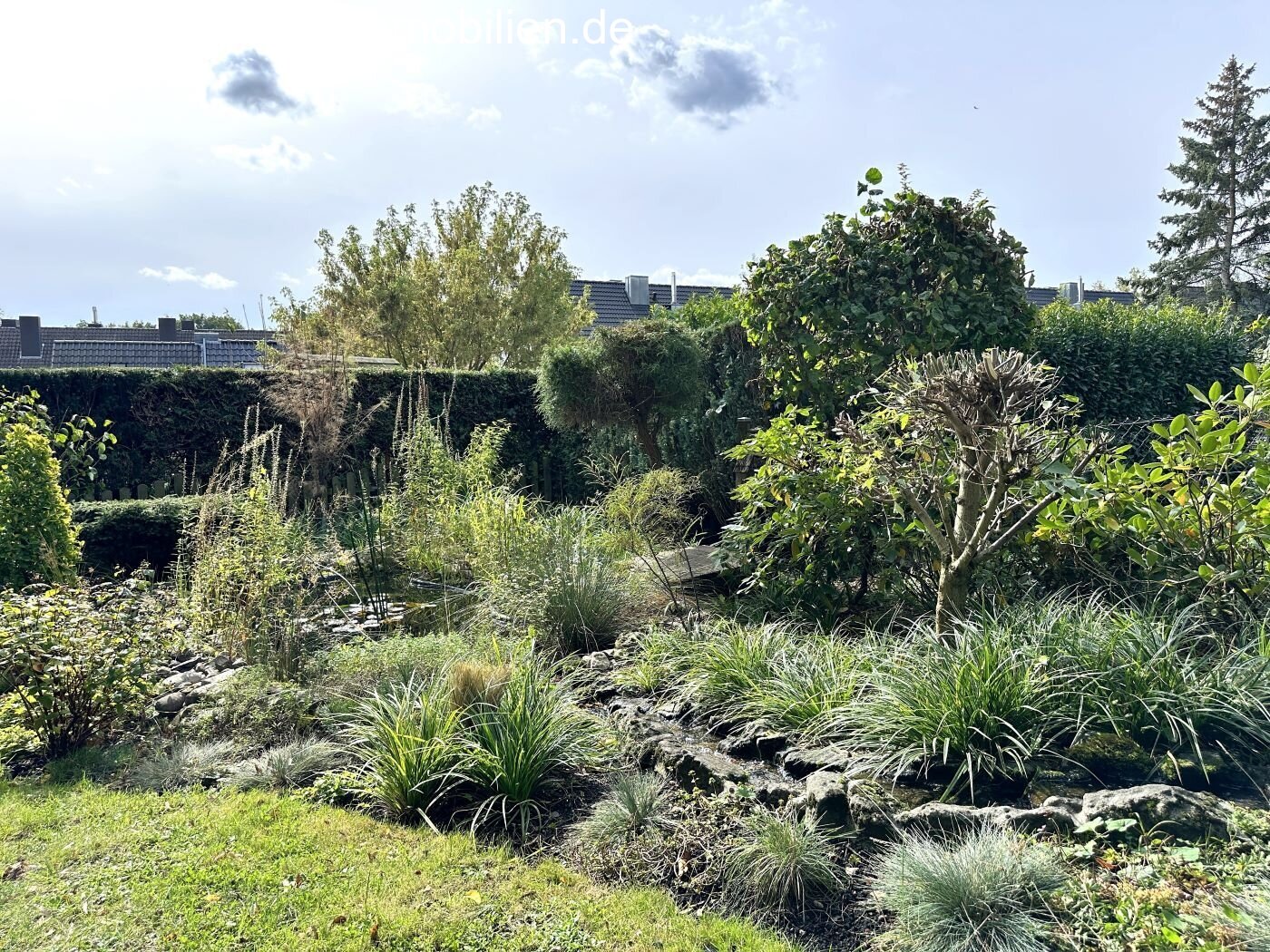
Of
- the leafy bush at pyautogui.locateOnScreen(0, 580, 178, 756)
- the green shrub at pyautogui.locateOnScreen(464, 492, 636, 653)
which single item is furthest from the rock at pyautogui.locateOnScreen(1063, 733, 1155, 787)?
the leafy bush at pyautogui.locateOnScreen(0, 580, 178, 756)

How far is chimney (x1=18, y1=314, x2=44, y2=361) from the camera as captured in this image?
90.3ft

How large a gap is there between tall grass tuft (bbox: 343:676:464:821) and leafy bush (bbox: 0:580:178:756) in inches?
50.8

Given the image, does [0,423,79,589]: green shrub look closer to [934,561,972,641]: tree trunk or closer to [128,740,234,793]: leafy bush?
[128,740,234,793]: leafy bush

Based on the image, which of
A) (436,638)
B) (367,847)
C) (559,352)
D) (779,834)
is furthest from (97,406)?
(779,834)

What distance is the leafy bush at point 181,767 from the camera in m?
3.70

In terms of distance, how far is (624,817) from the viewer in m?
3.08

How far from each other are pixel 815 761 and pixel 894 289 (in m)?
4.20

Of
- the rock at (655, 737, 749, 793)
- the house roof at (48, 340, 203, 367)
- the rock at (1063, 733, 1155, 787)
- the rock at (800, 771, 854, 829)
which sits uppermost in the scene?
the house roof at (48, 340, 203, 367)

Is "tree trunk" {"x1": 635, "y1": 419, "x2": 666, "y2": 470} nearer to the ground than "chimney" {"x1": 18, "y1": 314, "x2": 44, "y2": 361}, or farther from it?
nearer to the ground

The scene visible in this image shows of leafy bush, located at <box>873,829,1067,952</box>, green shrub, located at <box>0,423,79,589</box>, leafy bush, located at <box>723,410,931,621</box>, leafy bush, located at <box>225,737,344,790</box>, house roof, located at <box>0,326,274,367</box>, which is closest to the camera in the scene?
leafy bush, located at <box>873,829,1067,952</box>

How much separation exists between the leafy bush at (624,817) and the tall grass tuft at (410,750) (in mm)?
617

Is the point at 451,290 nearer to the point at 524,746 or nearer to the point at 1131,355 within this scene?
the point at 1131,355

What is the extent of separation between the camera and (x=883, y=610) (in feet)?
16.7

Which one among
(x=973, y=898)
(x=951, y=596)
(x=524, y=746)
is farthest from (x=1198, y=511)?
(x=524, y=746)
